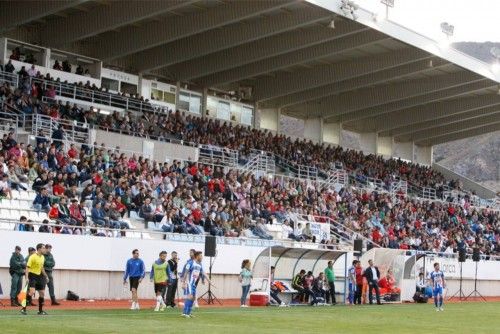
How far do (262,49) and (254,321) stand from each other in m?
30.5

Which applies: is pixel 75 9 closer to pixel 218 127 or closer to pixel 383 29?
pixel 218 127

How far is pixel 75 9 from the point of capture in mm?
48938

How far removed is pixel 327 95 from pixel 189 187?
2336 centimetres

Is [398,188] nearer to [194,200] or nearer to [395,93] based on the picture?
[395,93]

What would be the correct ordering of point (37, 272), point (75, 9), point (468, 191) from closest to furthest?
point (37, 272)
point (75, 9)
point (468, 191)

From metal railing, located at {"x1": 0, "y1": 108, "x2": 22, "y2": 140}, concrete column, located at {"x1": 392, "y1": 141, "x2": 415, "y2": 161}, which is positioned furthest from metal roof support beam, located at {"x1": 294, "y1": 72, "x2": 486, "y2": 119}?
metal railing, located at {"x1": 0, "y1": 108, "x2": 22, "y2": 140}

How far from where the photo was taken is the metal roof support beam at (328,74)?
2234 inches

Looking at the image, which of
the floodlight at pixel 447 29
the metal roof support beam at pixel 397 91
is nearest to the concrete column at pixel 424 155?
the metal roof support beam at pixel 397 91

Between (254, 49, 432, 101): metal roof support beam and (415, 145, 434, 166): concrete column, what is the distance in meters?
19.2

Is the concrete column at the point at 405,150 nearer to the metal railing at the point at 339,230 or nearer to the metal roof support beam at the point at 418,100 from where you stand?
the metal roof support beam at the point at 418,100

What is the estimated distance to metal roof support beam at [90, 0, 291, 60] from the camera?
157ft

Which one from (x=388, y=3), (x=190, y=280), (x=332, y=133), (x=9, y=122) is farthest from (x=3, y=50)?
(x=332, y=133)

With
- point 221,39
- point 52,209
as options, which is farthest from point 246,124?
A: point 52,209

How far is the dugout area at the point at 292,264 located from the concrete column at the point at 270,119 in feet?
86.8
